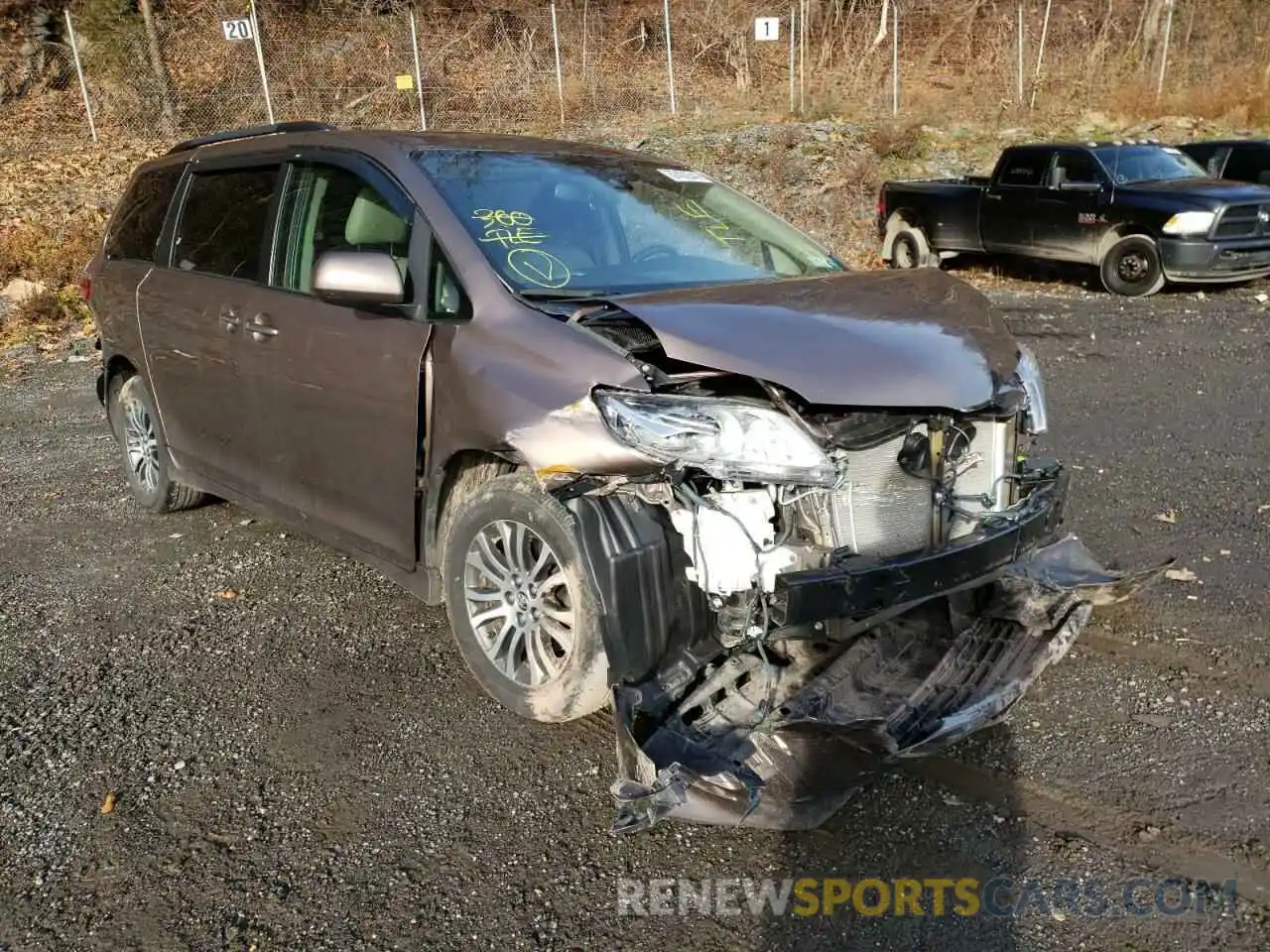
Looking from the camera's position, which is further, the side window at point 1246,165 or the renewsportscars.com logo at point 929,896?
the side window at point 1246,165

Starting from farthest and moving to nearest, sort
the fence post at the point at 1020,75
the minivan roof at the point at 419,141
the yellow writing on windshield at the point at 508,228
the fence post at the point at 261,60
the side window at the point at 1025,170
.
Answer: the fence post at the point at 1020,75 → the fence post at the point at 261,60 → the side window at the point at 1025,170 → the minivan roof at the point at 419,141 → the yellow writing on windshield at the point at 508,228

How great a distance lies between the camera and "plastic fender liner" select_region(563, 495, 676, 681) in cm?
299

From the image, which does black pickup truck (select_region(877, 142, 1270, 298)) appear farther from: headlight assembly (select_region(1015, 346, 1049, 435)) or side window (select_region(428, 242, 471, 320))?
side window (select_region(428, 242, 471, 320))

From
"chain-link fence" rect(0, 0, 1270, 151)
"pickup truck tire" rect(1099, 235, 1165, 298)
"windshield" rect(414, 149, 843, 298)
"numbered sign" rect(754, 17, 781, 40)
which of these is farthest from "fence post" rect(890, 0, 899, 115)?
"windshield" rect(414, 149, 843, 298)

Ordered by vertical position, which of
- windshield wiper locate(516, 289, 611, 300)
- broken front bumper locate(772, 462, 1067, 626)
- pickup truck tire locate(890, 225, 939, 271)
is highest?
windshield wiper locate(516, 289, 611, 300)

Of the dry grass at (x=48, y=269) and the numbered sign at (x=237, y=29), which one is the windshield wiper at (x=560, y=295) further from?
the numbered sign at (x=237, y=29)

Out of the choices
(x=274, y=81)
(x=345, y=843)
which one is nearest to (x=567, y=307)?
(x=345, y=843)

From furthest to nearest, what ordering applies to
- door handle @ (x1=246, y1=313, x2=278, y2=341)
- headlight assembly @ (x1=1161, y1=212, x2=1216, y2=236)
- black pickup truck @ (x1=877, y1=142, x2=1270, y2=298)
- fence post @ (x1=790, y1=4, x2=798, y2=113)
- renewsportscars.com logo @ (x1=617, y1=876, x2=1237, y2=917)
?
fence post @ (x1=790, y1=4, x2=798, y2=113) < black pickup truck @ (x1=877, y1=142, x2=1270, y2=298) < headlight assembly @ (x1=1161, y1=212, x2=1216, y2=236) < door handle @ (x1=246, y1=313, x2=278, y2=341) < renewsportscars.com logo @ (x1=617, y1=876, x2=1237, y2=917)

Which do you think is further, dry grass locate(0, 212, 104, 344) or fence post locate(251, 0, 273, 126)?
fence post locate(251, 0, 273, 126)

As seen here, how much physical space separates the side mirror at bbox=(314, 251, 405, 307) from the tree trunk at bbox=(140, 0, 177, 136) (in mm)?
17593

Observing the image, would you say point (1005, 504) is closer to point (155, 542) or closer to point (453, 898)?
point (453, 898)

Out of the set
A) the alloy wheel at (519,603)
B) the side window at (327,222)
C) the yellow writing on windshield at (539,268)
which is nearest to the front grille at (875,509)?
the alloy wheel at (519,603)

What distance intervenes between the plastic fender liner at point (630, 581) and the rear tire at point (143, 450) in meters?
3.29

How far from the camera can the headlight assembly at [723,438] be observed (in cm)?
284
